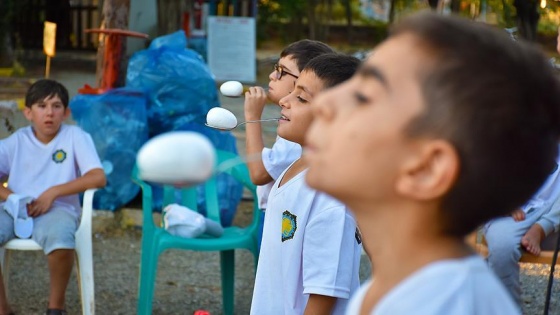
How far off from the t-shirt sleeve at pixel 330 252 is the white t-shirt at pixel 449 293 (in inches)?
43.7

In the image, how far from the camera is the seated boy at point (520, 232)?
396 centimetres

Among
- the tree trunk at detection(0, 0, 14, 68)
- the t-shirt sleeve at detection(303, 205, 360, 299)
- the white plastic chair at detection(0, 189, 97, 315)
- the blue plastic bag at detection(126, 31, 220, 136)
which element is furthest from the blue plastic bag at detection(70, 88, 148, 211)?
the tree trunk at detection(0, 0, 14, 68)

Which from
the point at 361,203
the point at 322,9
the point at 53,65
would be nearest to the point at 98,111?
the point at 361,203

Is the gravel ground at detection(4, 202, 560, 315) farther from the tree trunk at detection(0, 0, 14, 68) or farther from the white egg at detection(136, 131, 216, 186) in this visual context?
the tree trunk at detection(0, 0, 14, 68)

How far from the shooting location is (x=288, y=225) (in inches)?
94.7

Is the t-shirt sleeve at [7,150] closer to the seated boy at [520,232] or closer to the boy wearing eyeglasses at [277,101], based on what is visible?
the boy wearing eyeglasses at [277,101]

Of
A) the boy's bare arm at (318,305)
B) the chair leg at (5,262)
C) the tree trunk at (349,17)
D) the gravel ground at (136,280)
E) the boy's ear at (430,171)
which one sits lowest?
the tree trunk at (349,17)

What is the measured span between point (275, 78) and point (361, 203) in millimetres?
1924

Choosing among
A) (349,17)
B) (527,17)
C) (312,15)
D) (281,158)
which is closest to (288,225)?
(281,158)

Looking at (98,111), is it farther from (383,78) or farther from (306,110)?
(383,78)

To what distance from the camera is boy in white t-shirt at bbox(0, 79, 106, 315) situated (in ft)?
13.8

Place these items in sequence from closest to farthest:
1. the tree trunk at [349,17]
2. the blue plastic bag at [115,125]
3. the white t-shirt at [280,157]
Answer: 1. the white t-shirt at [280,157]
2. the blue plastic bag at [115,125]
3. the tree trunk at [349,17]

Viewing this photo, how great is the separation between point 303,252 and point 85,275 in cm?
203

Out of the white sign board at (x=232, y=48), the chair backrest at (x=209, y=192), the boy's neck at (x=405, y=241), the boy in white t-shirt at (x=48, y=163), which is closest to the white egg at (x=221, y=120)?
the boy's neck at (x=405, y=241)
